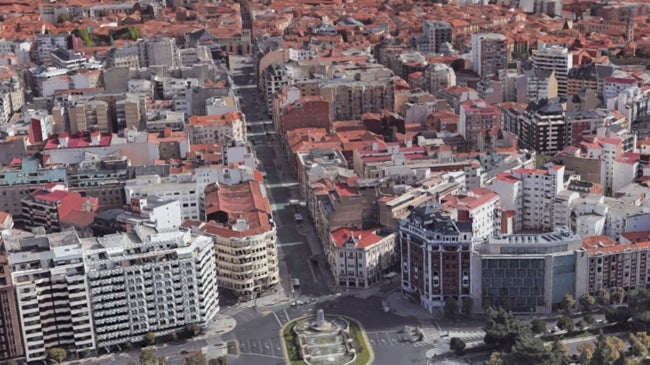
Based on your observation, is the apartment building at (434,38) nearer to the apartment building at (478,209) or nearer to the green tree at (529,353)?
the apartment building at (478,209)

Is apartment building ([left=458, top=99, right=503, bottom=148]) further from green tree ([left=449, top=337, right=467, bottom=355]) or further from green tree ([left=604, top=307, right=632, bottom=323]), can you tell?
green tree ([left=449, top=337, right=467, bottom=355])

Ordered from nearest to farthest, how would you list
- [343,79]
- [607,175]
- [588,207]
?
[588,207] < [607,175] < [343,79]

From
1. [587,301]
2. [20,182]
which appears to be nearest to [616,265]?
[587,301]

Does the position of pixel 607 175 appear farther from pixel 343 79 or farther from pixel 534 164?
pixel 343 79

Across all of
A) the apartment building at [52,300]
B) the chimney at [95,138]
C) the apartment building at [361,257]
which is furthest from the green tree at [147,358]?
the chimney at [95,138]

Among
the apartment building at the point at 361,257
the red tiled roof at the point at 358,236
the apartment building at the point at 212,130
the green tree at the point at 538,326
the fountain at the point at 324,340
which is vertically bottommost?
the fountain at the point at 324,340

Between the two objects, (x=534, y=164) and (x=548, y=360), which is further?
(x=534, y=164)

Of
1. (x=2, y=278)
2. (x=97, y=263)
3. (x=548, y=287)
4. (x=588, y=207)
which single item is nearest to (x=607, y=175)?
(x=588, y=207)
